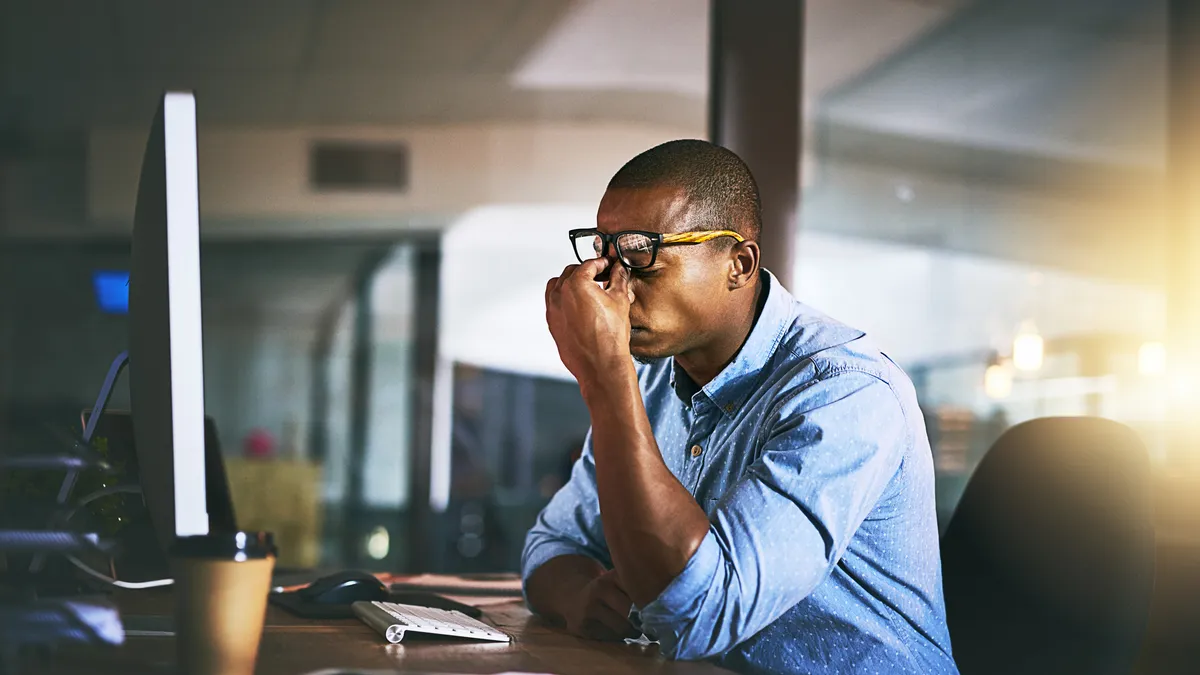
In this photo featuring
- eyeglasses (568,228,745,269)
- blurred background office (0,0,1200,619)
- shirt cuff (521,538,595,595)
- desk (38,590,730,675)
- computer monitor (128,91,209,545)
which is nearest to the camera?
computer monitor (128,91,209,545)

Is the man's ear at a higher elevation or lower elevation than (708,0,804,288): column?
lower

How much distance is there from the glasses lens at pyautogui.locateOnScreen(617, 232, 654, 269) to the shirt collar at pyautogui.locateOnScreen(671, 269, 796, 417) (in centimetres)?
19

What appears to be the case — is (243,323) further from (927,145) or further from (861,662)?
(861,662)

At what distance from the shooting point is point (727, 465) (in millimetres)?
1492

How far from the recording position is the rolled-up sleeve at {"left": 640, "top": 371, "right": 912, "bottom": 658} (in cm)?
120

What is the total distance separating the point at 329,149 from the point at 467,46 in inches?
26.7

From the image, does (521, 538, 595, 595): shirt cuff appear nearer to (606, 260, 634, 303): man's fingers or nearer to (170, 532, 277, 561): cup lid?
(606, 260, 634, 303): man's fingers

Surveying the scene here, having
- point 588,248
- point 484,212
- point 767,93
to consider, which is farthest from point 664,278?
point 484,212

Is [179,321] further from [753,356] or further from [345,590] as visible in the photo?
[753,356]

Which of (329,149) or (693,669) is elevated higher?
(329,149)

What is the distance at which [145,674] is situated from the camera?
1.00 meters

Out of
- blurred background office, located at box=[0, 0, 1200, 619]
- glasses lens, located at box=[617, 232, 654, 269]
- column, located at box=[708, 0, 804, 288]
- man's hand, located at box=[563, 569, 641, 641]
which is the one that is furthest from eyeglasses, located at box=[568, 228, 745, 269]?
blurred background office, located at box=[0, 0, 1200, 619]

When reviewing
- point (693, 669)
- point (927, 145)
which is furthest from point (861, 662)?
point (927, 145)

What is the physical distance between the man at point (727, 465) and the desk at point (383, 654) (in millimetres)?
58
